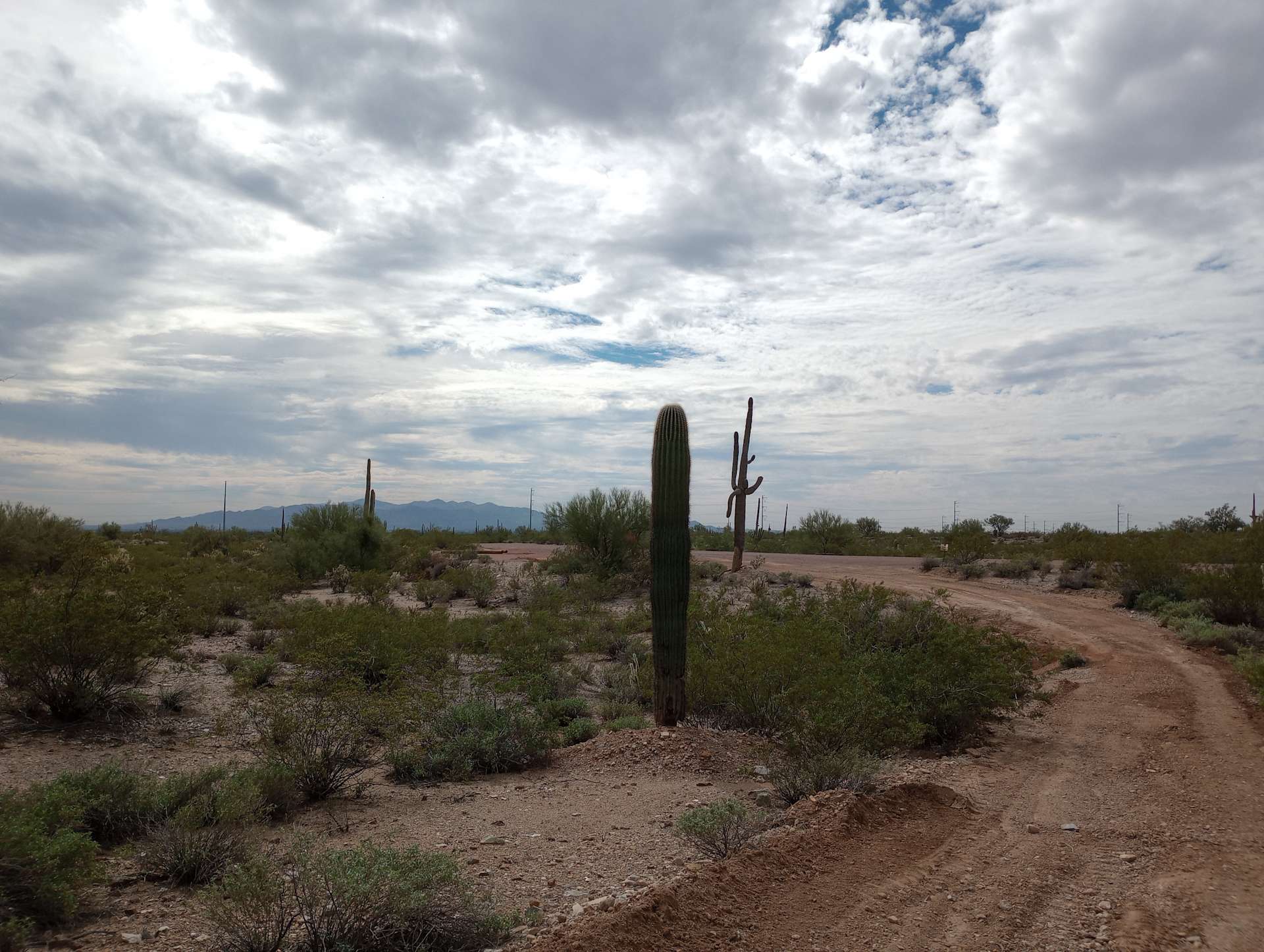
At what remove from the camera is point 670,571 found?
396 inches

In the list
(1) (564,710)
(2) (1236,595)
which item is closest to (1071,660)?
(2) (1236,595)

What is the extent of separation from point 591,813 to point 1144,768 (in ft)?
20.7

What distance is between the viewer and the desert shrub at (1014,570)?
29.6m

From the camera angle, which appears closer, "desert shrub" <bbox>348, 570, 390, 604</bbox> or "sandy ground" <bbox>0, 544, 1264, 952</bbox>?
"sandy ground" <bbox>0, 544, 1264, 952</bbox>

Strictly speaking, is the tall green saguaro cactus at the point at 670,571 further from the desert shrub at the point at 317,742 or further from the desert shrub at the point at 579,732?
the desert shrub at the point at 317,742

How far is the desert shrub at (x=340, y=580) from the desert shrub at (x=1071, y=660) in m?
18.5

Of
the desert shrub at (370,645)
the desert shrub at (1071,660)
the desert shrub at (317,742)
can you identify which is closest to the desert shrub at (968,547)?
the desert shrub at (1071,660)

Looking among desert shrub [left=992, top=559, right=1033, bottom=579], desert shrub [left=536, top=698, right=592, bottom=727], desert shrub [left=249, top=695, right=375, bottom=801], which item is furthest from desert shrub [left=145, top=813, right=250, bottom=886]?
desert shrub [left=992, top=559, right=1033, bottom=579]

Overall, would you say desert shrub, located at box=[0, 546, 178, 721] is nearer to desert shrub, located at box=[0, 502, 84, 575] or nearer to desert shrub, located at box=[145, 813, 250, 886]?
desert shrub, located at box=[145, 813, 250, 886]

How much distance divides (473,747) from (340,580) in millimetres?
17447

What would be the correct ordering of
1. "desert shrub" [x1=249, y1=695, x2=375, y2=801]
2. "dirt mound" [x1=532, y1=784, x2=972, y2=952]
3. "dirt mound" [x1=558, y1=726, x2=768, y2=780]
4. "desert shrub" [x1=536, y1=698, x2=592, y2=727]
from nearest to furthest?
1. "dirt mound" [x1=532, y1=784, x2=972, y2=952]
2. "desert shrub" [x1=249, y1=695, x2=375, y2=801]
3. "dirt mound" [x1=558, y1=726, x2=768, y2=780]
4. "desert shrub" [x1=536, y1=698, x2=592, y2=727]

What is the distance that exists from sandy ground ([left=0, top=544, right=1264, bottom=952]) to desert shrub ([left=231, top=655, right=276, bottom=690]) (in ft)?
1.57

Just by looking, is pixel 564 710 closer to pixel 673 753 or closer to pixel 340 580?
pixel 673 753

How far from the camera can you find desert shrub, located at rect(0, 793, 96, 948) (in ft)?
15.6
